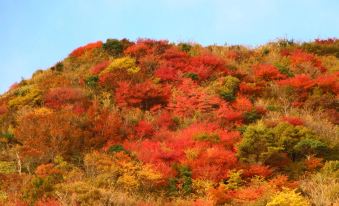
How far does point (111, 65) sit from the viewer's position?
103 ft

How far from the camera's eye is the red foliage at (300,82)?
28031 millimetres

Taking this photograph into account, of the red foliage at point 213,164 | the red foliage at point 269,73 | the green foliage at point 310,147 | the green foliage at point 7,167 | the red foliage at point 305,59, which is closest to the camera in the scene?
the red foliage at point 213,164

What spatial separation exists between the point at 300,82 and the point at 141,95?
30.3 feet

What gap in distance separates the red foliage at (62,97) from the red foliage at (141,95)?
7.50 feet

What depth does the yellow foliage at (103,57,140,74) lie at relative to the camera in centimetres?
3087

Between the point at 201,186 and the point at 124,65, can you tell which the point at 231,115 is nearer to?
the point at 201,186

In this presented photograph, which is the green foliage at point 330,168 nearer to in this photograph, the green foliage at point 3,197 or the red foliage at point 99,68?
the green foliage at point 3,197

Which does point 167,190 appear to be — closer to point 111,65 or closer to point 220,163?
point 220,163

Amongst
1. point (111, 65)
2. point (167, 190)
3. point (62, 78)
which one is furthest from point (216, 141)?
point (62, 78)

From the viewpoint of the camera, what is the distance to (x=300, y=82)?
28.2 m

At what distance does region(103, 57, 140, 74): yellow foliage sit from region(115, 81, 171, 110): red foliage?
2570 millimetres

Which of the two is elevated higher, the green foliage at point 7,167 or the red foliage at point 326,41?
the red foliage at point 326,41

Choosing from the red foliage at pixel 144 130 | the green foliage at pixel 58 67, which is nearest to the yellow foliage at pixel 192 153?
the red foliage at pixel 144 130

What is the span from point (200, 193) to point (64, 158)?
6931mm
